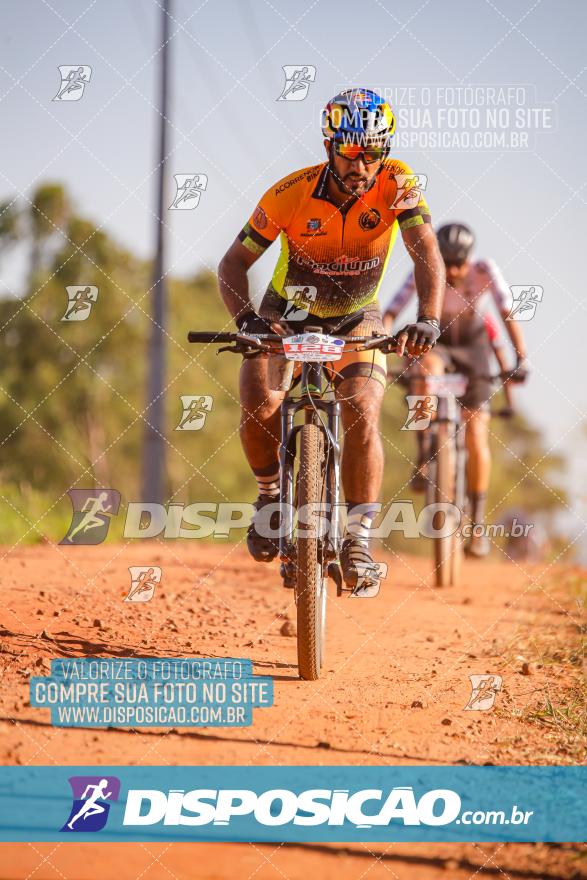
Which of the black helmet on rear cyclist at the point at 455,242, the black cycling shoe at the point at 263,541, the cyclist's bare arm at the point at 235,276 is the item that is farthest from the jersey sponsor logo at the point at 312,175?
the black helmet on rear cyclist at the point at 455,242

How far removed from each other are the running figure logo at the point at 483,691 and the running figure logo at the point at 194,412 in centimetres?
263

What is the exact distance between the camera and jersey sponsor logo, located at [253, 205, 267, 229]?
16.1 ft

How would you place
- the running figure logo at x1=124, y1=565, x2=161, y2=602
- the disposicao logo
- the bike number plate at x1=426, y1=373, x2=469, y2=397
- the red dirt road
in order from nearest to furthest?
the red dirt road → the disposicao logo → the running figure logo at x1=124, y1=565, x2=161, y2=602 → the bike number plate at x1=426, y1=373, x2=469, y2=397

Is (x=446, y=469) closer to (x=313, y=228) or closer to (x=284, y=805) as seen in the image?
(x=313, y=228)

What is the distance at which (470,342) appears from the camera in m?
8.16

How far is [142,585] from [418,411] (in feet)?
7.07

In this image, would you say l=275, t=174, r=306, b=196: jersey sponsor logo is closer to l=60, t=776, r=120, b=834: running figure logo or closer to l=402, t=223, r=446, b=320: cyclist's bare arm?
l=402, t=223, r=446, b=320: cyclist's bare arm

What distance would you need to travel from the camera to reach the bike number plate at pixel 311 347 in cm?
429

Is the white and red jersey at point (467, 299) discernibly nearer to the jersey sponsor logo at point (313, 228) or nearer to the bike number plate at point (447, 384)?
the bike number plate at point (447, 384)

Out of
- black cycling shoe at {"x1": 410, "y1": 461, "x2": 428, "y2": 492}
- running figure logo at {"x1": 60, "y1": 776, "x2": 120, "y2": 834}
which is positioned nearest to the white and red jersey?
black cycling shoe at {"x1": 410, "y1": 461, "x2": 428, "y2": 492}

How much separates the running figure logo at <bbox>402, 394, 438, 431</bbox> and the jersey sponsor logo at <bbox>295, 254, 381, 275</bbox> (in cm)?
145

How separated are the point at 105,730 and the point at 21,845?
838 mm

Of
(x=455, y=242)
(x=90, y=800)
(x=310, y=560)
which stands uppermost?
(x=455, y=242)

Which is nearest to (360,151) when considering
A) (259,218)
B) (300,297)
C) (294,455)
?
(259,218)
